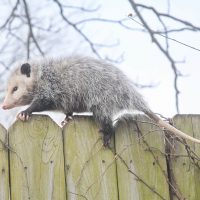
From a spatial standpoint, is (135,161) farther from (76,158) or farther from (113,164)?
(76,158)

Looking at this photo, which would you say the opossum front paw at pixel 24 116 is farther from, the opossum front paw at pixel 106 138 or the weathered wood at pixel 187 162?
the weathered wood at pixel 187 162

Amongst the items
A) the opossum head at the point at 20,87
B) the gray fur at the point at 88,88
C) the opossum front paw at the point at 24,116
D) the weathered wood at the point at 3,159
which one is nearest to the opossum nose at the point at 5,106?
the opossum head at the point at 20,87

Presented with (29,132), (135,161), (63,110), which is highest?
(63,110)

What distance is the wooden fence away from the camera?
6.70ft

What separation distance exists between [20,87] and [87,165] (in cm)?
78

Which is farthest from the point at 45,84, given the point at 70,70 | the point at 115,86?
the point at 115,86

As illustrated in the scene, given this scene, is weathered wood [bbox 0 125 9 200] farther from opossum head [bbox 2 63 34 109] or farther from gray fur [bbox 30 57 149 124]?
opossum head [bbox 2 63 34 109]

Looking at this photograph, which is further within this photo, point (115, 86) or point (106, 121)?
point (115, 86)

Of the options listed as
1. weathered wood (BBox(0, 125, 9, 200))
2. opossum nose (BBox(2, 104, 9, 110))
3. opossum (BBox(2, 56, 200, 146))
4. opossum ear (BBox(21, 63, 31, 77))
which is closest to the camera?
weathered wood (BBox(0, 125, 9, 200))

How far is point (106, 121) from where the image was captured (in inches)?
87.2

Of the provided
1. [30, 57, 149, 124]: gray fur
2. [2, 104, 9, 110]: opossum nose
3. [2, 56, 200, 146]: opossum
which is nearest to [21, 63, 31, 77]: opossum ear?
[2, 56, 200, 146]: opossum

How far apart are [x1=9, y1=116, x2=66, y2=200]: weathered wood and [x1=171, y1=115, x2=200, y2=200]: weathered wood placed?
51 cm

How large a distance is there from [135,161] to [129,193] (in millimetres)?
138

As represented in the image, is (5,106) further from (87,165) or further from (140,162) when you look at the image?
(140,162)
